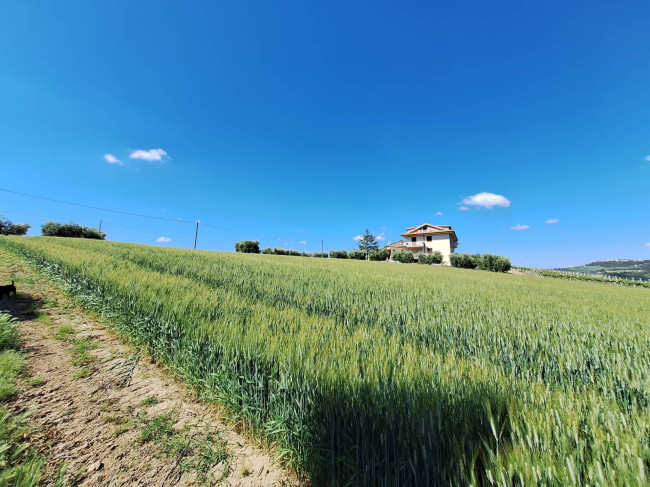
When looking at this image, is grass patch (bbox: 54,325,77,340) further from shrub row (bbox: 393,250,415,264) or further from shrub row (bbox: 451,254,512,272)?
shrub row (bbox: 451,254,512,272)

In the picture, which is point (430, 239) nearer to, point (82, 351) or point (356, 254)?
point (356, 254)

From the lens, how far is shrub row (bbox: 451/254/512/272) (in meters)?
41.4

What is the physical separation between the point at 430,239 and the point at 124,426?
224 ft

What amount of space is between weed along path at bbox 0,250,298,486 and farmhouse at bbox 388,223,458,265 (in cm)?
6235

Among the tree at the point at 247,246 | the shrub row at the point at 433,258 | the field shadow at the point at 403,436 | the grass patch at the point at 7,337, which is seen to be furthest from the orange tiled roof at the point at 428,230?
the grass patch at the point at 7,337

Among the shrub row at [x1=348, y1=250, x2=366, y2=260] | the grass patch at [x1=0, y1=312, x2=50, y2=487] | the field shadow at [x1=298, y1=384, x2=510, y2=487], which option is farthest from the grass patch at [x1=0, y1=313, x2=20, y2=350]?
the shrub row at [x1=348, y1=250, x2=366, y2=260]

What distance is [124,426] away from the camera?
2109 millimetres

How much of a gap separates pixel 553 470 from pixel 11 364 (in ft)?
16.5

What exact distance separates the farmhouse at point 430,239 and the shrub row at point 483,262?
38.4ft

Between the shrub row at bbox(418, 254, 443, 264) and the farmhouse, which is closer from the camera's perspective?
the shrub row at bbox(418, 254, 443, 264)

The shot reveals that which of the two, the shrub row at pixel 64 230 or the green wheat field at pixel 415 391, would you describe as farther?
the shrub row at pixel 64 230

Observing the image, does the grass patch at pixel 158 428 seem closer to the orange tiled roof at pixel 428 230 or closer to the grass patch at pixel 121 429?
the grass patch at pixel 121 429

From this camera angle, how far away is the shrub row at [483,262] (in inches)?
1630

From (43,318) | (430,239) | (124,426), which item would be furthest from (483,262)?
(43,318)
